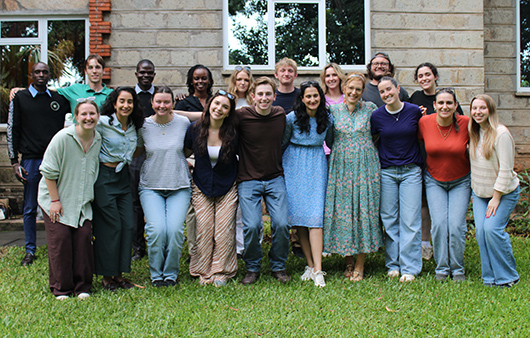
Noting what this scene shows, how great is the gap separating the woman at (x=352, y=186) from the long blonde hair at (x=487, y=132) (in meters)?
0.92

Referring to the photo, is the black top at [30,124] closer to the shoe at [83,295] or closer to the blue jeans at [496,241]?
the shoe at [83,295]

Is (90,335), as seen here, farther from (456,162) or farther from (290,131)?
(456,162)

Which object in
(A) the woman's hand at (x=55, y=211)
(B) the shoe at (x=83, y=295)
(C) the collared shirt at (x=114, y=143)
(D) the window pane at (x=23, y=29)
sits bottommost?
(B) the shoe at (x=83, y=295)

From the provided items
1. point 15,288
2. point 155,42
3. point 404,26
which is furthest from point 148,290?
point 404,26

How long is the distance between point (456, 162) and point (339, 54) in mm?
4602

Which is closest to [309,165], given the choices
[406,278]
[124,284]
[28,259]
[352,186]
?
[352,186]

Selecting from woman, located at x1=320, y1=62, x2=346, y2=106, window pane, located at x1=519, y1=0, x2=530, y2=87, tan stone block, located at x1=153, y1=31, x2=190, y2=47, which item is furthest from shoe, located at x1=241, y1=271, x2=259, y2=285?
window pane, located at x1=519, y1=0, x2=530, y2=87

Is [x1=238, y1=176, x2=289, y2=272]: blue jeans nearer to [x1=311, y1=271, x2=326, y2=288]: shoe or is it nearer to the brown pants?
[x1=311, y1=271, x2=326, y2=288]: shoe

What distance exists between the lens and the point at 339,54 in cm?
880

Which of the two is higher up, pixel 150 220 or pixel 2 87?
pixel 2 87

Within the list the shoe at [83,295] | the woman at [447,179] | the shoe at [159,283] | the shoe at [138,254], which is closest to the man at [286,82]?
the woman at [447,179]

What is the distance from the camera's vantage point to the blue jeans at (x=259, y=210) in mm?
4695

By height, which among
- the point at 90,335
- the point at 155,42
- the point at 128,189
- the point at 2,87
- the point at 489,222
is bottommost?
the point at 90,335

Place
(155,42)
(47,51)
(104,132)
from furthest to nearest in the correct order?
(47,51)
(155,42)
(104,132)
